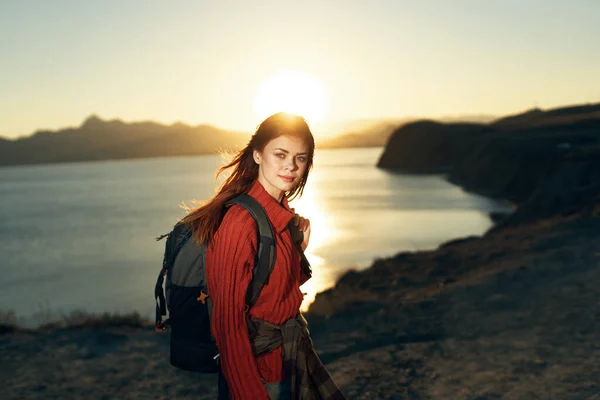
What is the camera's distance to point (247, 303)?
236cm

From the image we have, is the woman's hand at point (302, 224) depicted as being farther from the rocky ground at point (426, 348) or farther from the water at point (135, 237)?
the water at point (135, 237)

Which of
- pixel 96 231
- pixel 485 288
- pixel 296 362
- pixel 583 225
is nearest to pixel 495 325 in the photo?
pixel 485 288

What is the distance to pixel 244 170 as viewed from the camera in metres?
2.65

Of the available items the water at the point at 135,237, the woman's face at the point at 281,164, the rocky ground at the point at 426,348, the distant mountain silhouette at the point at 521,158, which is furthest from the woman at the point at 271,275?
the distant mountain silhouette at the point at 521,158

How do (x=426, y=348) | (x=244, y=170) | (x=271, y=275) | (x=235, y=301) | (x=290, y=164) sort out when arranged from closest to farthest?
(x=235, y=301) → (x=271, y=275) → (x=290, y=164) → (x=244, y=170) → (x=426, y=348)

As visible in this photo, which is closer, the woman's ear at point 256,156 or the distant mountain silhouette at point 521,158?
the woman's ear at point 256,156

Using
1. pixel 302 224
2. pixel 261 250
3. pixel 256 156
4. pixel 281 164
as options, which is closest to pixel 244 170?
pixel 256 156

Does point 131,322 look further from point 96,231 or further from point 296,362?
point 96,231

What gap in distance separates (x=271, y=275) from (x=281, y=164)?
47 cm

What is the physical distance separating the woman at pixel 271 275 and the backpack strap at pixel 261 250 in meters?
0.03

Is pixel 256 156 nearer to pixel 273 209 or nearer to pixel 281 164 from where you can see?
pixel 281 164

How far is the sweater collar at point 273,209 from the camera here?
7.88 ft

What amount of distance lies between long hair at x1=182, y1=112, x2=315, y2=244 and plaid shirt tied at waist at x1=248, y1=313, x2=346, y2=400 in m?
0.44

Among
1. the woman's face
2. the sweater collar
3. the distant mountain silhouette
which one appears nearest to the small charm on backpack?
the sweater collar
